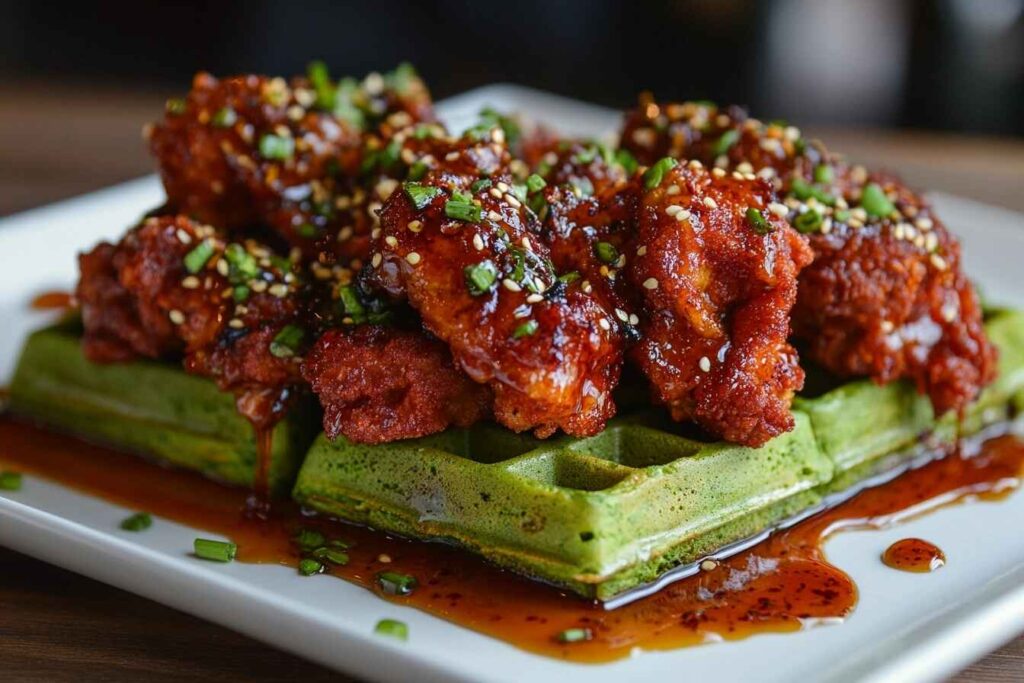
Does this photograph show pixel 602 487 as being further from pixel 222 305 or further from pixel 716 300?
pixel 222 305

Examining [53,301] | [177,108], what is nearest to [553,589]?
[177,108]

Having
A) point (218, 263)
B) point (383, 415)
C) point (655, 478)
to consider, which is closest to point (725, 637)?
point (655, 478)

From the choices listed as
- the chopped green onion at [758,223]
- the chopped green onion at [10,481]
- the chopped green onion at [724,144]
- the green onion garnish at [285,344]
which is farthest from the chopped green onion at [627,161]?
the chopped green onion at [10,481]

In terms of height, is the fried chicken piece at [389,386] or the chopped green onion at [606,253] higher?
the chopped green onion at [606,253]

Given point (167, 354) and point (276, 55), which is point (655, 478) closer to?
point (167, 354)

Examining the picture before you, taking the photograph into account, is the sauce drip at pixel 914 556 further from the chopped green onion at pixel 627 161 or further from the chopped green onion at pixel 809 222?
the chopped green onion at pixel 627 161

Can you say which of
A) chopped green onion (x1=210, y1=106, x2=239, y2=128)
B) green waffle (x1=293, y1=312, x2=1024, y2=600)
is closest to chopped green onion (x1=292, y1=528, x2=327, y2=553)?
green waffle (x1=293, y1=312, x2=1024, y2=600)
